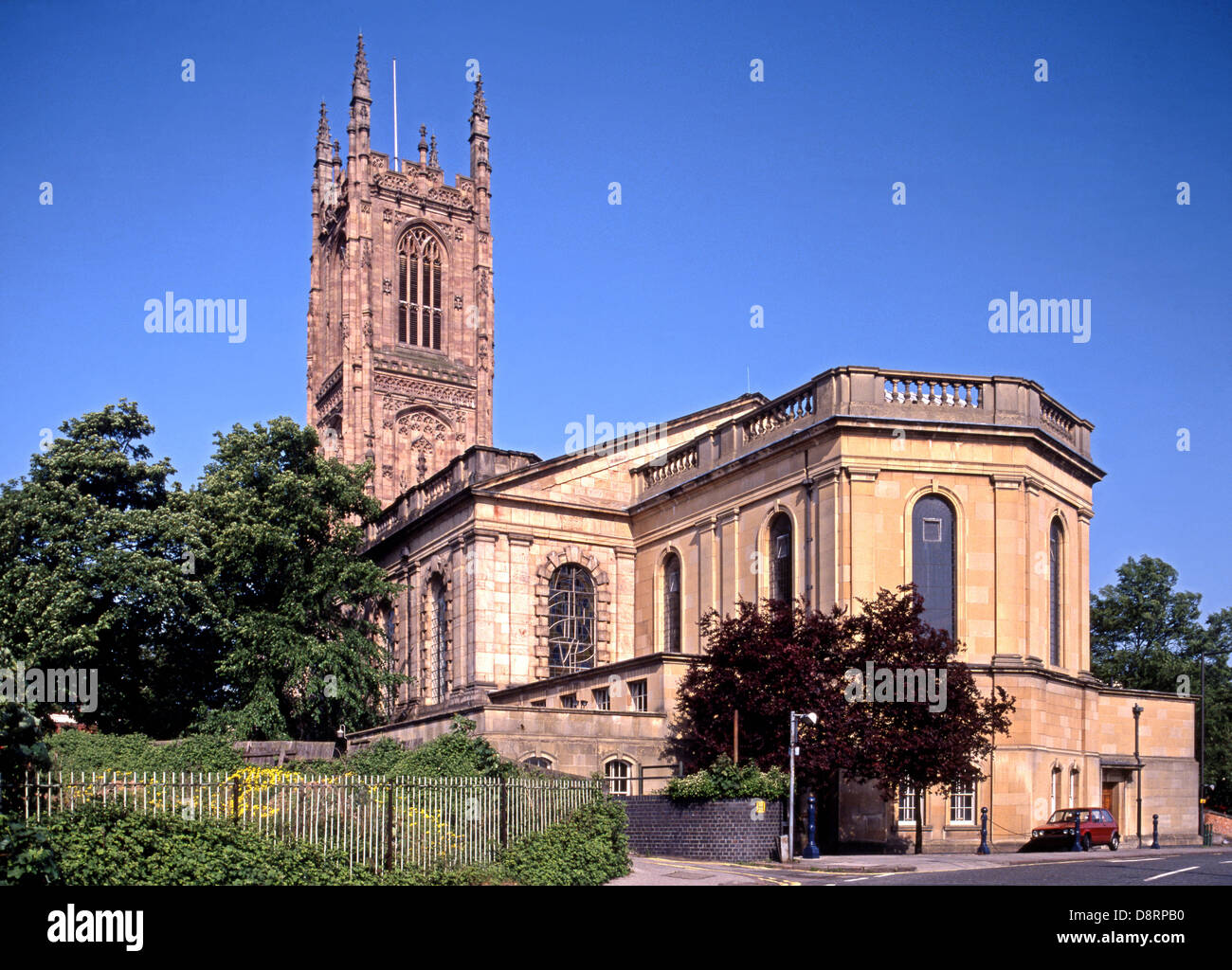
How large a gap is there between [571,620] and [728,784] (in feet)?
61.2

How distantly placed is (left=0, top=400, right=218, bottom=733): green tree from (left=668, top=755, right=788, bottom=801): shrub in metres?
21.0

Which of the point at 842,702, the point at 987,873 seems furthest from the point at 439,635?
the point at 987,873

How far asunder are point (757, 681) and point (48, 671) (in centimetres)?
2276

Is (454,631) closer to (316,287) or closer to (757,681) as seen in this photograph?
(757,681)

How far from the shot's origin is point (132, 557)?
42438 millimetres

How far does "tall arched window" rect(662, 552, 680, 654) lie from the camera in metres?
45.5

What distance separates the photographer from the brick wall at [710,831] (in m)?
28.0

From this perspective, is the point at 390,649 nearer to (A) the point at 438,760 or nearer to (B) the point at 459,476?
(B) the point at 459,476

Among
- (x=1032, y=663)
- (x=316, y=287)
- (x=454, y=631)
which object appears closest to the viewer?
(x=1032, y=663)

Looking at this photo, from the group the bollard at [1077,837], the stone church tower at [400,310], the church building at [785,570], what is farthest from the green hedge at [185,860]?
the stone church tower at [400,310]

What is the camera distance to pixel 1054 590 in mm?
38906
